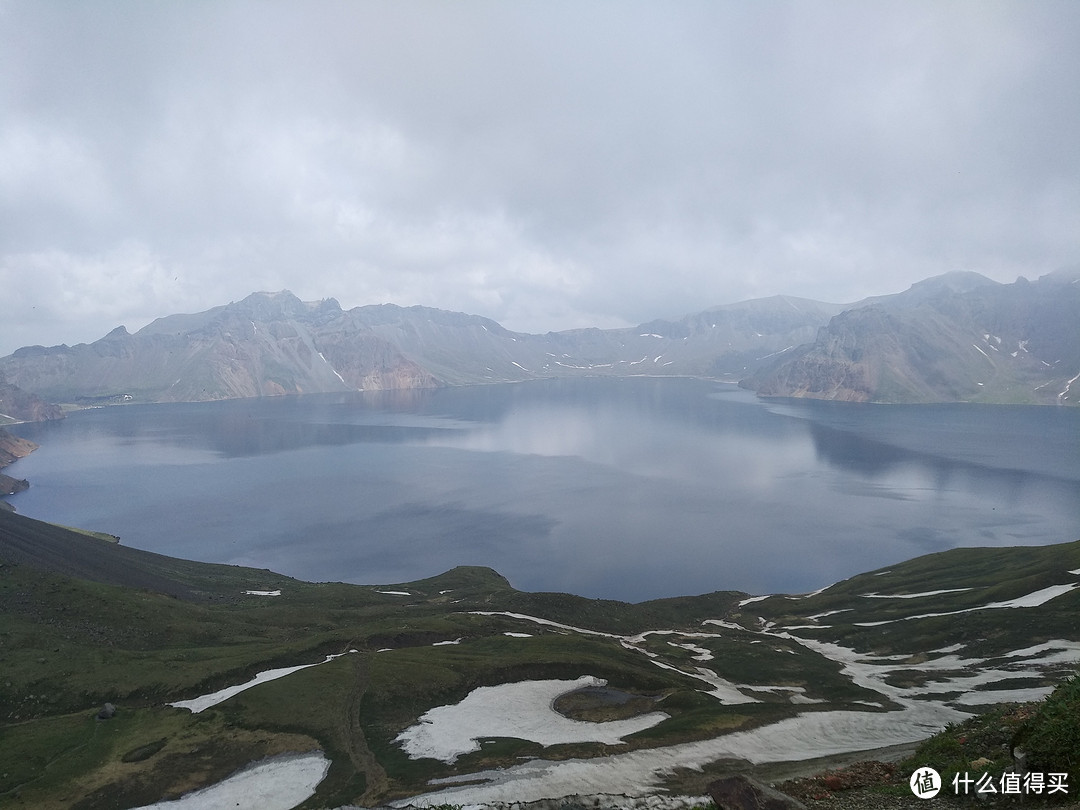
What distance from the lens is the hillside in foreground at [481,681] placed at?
30.2 m

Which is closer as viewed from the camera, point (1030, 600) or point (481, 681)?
point (481, 681)

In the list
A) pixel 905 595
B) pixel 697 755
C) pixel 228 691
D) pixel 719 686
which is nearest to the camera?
pixel 697 755

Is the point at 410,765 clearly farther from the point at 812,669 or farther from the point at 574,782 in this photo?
the point at 812,669

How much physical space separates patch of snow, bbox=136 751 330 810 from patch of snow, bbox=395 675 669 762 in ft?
17.8

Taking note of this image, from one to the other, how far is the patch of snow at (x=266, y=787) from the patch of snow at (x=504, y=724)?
543 centimetres

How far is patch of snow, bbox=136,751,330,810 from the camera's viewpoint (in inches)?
1091

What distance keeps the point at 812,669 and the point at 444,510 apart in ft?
341

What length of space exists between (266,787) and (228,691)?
43.3 feet

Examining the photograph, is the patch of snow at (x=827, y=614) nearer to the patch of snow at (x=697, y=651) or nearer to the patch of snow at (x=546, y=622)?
the patch of snow at (x=697, y=651)

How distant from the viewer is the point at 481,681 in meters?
43.5

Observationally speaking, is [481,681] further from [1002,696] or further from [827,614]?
[827,614]

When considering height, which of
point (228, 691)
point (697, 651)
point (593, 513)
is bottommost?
point (593, 513)

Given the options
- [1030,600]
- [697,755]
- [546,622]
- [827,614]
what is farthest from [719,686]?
[1030,600]

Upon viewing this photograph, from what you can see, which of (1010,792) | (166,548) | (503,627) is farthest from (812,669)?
(166,548)
